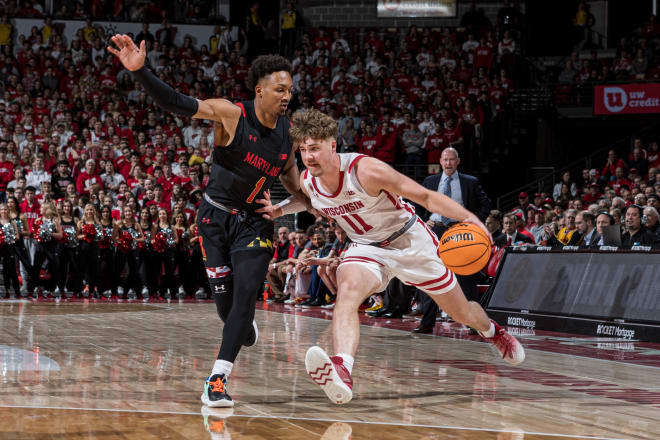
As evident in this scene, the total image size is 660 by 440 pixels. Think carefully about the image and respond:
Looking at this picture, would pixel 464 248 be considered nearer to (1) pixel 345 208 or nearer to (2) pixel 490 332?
(1) pixel 345 208

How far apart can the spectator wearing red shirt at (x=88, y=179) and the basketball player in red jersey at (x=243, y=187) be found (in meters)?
12.1

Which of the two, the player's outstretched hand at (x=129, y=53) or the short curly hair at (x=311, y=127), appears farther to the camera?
the short curly hair at (x=311, y=127)

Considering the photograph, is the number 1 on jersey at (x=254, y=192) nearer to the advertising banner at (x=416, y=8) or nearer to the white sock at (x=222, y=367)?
the white sock at (x=222, y=367)

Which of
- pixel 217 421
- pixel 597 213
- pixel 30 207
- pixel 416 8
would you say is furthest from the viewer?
pixel 416 8

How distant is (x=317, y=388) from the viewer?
527 centimetres

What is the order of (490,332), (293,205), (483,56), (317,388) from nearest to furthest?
1. (317,388)
2. (293,205)
3. (490,332)
4. (483,56)

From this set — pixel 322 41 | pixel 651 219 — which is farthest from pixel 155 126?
pixel 651 219

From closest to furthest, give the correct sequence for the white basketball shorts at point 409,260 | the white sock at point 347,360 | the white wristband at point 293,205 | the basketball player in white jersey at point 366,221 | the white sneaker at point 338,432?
the white sneaker at point 338,432, the white sock at point 347,360, the basketball player in white jersey at point 366,221, the white basketball shorts at point 409,260, the white wristband at point 293,205

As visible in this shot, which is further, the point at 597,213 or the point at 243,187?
the point at 597,213

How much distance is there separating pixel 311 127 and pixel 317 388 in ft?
5.41

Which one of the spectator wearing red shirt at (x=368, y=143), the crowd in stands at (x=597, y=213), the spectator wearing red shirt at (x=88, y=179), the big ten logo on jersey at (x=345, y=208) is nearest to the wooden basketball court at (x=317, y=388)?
the big ten logo on jersey at (x=345, y=208)

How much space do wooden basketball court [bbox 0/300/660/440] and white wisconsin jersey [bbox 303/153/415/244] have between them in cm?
98

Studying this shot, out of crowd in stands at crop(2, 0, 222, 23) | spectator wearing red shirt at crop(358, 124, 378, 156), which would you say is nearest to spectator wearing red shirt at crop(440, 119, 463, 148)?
spectator wearing red shirt at crop(358, 124, 378, 156)

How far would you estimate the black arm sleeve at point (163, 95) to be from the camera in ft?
14.3
